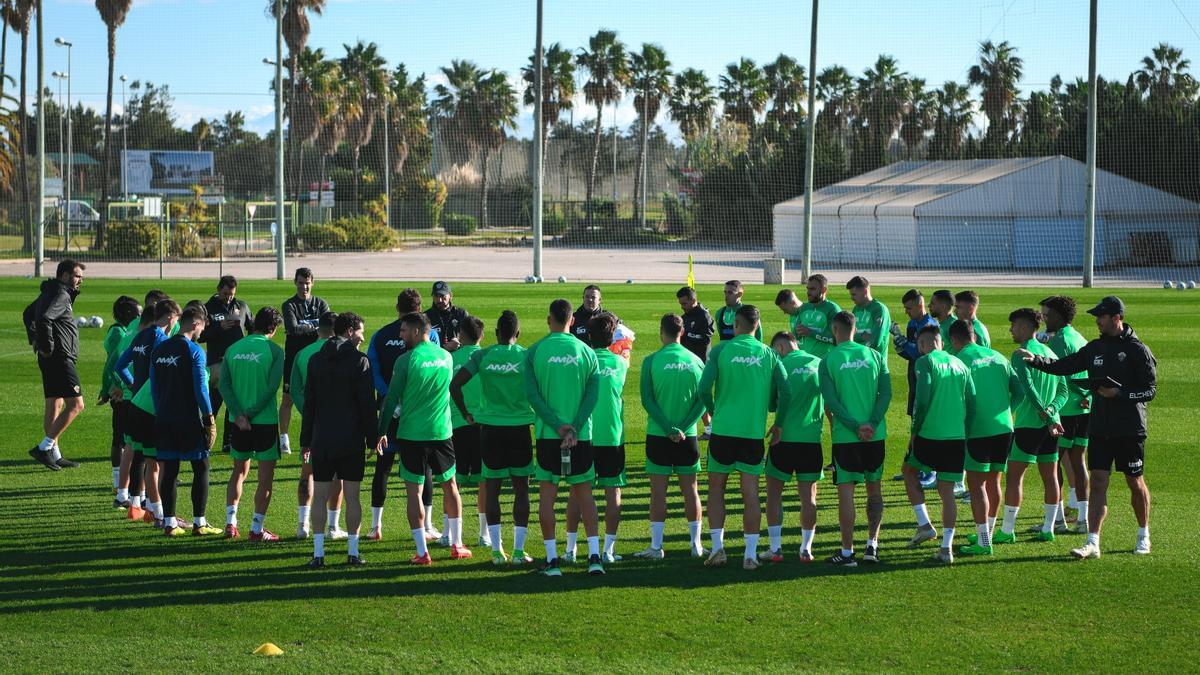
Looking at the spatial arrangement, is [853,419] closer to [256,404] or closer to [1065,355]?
[1065,355]

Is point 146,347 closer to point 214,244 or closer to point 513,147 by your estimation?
point 214,244

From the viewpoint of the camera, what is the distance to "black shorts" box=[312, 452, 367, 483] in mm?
9398

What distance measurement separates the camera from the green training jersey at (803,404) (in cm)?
943

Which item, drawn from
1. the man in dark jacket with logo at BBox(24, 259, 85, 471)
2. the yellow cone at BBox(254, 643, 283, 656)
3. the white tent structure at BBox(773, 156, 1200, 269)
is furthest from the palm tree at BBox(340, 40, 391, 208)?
the yellow cone at BBox(254, 643, 283, 656)

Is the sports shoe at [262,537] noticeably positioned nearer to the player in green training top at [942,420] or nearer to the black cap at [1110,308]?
the player in green training top at [942,420]

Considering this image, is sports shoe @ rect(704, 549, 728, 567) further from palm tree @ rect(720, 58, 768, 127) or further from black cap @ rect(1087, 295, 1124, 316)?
palm tree @ rect(720, 58, 768, 127)

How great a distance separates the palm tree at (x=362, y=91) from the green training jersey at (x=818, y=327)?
2476 inches

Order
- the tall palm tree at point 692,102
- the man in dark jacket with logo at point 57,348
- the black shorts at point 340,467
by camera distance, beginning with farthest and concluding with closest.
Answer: the tall palm tree at point 692,102
the man in dark jacket with logo at point 57,348
the black shorts at point 340,467

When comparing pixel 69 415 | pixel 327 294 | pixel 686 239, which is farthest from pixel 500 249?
pixel 69 415

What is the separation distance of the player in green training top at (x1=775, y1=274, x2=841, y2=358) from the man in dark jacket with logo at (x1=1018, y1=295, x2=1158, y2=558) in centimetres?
335

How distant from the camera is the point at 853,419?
30.7 feet

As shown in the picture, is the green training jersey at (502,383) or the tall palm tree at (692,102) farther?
the tall palm tree at (692,102)

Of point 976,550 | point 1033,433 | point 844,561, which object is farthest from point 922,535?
point 1033,433

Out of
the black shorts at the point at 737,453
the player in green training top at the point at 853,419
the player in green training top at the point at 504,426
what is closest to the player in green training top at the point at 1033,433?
the player in green training top at the point at 853,419
